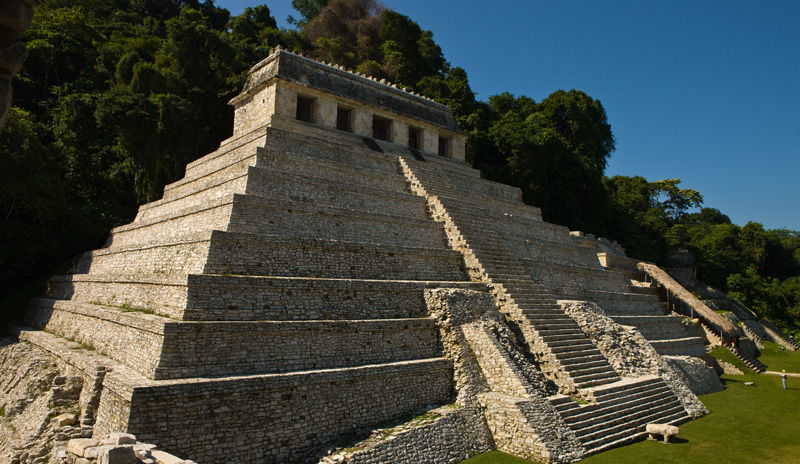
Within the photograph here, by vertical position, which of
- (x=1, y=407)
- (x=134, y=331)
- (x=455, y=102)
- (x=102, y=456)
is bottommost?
(x=1, y=407)

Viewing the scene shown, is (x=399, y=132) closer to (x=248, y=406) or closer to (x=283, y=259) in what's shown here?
(x=283, y=259)

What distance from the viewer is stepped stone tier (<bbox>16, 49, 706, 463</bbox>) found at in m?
8.73

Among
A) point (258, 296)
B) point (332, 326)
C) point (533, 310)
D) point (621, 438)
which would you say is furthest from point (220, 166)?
point (621, 438)

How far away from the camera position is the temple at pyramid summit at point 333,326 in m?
8.75

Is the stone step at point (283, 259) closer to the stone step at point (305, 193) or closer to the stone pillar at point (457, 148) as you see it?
the stone step at point (305, 193)

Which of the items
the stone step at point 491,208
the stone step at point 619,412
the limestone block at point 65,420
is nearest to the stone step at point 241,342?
the limestone block at point 65,420

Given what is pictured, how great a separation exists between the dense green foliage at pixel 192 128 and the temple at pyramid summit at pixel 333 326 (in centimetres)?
362

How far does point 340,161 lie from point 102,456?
12.3 metres

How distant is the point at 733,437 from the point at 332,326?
999cm

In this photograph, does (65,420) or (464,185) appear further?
(464,185)

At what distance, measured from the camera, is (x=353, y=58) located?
40969 mm

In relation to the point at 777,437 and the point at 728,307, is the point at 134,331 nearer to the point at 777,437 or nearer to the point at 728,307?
the point at 777,437

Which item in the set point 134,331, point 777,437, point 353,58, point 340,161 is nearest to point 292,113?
point 340,161

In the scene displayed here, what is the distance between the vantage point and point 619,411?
12031 millimetres
